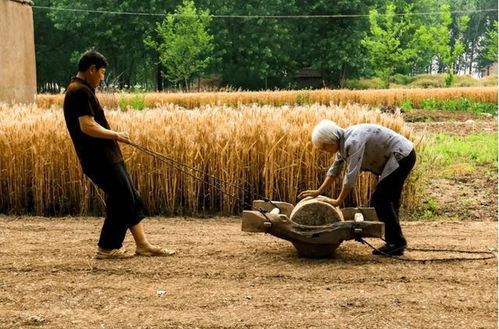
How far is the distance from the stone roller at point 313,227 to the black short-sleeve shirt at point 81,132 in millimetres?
1304

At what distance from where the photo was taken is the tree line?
153 ft

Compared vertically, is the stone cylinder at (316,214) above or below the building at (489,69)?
below

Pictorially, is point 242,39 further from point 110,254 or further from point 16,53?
point 110,254

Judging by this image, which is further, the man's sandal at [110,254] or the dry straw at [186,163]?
the dry straw at [186,163]

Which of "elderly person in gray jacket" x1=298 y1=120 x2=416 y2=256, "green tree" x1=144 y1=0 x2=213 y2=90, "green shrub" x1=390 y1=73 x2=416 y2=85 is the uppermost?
"green tree" x1=144 y1=0 x2=213 y2=90

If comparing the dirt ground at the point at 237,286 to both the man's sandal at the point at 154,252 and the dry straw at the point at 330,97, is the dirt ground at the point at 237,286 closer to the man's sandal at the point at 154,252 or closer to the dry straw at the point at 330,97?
the man's sandal at the point at 154,252

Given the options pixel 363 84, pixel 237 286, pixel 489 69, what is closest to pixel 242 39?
pixel 363 84

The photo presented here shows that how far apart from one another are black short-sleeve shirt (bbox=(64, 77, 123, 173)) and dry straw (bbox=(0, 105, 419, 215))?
2.28 metres

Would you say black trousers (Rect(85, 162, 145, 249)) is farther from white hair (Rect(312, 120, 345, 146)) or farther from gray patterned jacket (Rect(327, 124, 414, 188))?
gray patterned jacket (Rect(327, 124, 414, 188))

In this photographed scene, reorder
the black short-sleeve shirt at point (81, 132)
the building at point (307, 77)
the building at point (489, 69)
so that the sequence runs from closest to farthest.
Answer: the black short-sleeve shirt at point (81, 132), the building at point (307, 77), the building at point (489, 69)

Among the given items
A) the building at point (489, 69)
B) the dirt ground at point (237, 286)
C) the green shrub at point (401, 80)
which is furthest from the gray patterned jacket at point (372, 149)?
the building at point (489, 69)

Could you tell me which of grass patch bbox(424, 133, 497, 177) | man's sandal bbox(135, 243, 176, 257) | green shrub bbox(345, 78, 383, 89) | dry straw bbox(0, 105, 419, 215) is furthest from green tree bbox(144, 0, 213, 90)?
man's sandal bbox(135, 243, 176, 257)

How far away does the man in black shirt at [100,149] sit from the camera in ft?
17.5

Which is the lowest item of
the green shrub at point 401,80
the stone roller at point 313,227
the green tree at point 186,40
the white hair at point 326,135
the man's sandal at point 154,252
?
Result: the man's sandal at point 154,252
